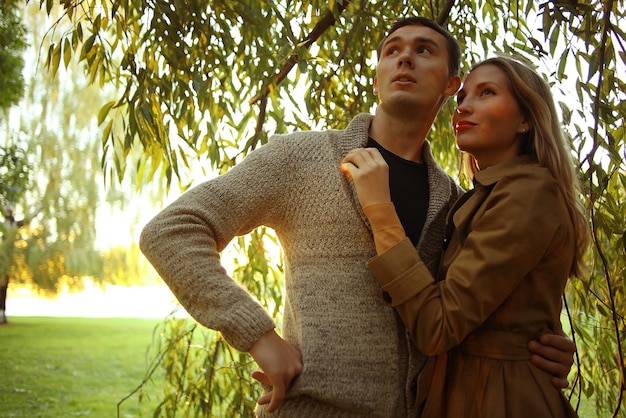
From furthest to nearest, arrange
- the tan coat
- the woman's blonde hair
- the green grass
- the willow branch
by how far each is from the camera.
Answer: the green grass, the willow branch, the woman's blonde hair, the tan coat

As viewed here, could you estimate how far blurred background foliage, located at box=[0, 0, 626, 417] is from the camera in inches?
70.7

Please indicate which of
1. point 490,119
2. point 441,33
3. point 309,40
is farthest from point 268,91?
point 490,119

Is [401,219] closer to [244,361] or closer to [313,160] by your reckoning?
[313,160]

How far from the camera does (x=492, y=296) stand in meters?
1.15

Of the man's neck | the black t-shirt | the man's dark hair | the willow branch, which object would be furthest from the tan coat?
the willow branch

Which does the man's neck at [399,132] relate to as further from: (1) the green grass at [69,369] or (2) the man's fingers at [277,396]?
(1) the green grass at [69,369]

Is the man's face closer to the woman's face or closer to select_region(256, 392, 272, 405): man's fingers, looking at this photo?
the woman's face

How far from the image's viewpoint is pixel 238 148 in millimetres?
2324

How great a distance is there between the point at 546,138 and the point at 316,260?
1.73 ft

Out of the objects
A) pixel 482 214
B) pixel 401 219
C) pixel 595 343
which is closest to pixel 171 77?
pixel 401 219

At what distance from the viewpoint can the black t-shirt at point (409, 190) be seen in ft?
4.58

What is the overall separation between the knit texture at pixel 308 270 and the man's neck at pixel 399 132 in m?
0.13

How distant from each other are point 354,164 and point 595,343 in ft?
4.75

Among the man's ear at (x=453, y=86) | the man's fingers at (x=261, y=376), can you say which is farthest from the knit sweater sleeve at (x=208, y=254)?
the man's ear at (x=453, y=86)
